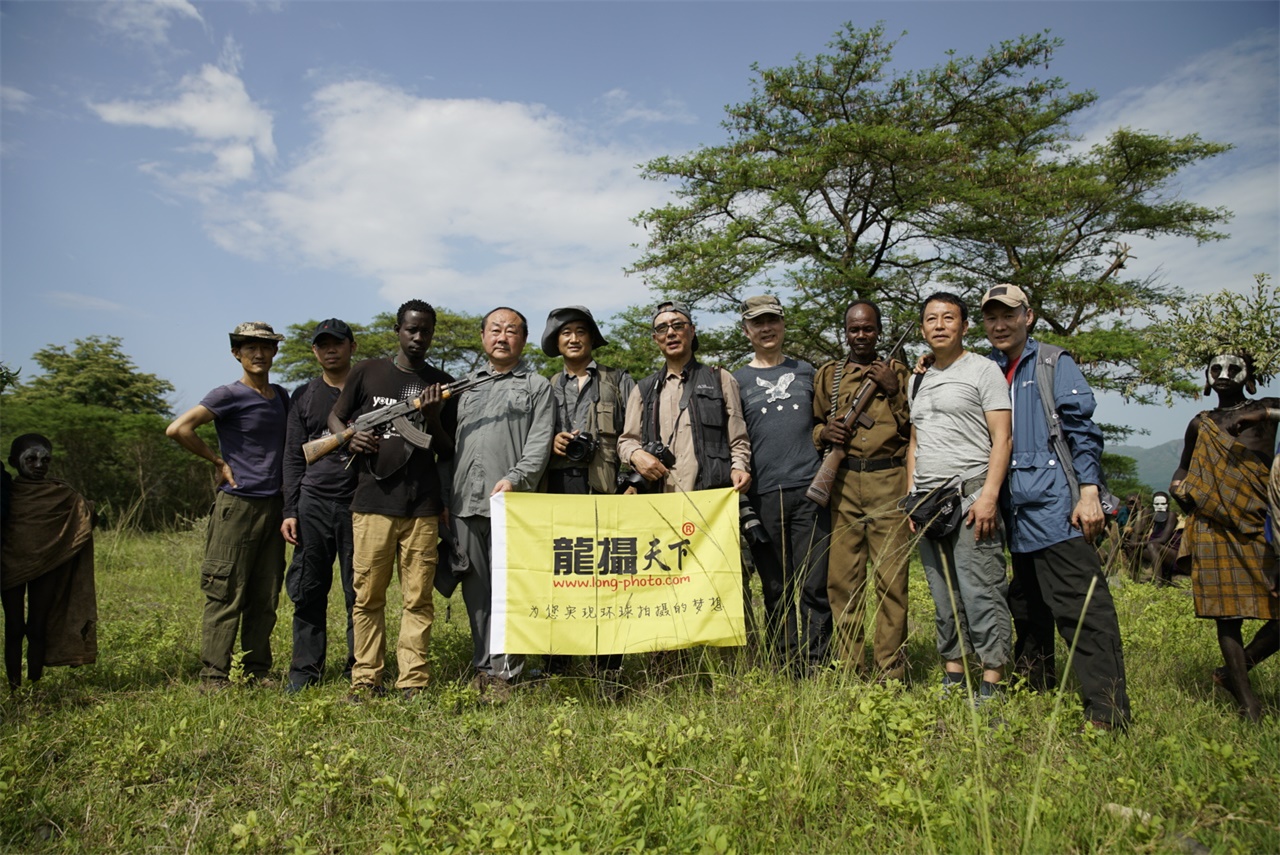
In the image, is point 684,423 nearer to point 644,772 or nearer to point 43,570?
point 644,772

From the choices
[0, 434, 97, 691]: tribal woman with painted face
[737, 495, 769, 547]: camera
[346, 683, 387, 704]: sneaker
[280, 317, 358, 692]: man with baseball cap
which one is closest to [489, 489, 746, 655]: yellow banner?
[737, 495, 769, 547]: camera

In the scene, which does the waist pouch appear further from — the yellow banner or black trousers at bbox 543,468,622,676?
black trousers at bbox 543,468,622,676

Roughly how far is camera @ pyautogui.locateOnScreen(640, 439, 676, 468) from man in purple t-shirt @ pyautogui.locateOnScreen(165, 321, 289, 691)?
2.51 meters

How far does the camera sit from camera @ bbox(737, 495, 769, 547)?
4426 mm

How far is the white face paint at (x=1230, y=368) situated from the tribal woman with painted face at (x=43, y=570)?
6.51 meters

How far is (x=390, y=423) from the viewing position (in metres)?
4.46

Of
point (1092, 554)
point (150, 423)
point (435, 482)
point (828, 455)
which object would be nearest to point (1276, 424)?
point (1092, 554)

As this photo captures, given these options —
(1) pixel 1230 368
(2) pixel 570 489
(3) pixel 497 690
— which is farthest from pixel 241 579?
(1) pixel 1230 368

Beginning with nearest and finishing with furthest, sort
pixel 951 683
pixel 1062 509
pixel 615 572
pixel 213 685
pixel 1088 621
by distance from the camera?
pixel 1088 621 < pixel 1062 509 < pixel 951 683 < pixel 615 572 < pixel 213 685

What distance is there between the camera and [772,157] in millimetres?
15992

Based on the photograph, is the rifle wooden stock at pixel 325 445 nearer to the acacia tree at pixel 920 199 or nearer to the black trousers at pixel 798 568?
the black trousers at pixel 798 568

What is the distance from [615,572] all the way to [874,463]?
1.61 m

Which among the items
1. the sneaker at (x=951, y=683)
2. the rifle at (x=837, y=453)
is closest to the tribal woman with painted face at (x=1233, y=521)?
the sneaker at (x=951, y=683)

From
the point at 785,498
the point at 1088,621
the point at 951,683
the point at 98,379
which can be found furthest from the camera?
the point at 98,379
